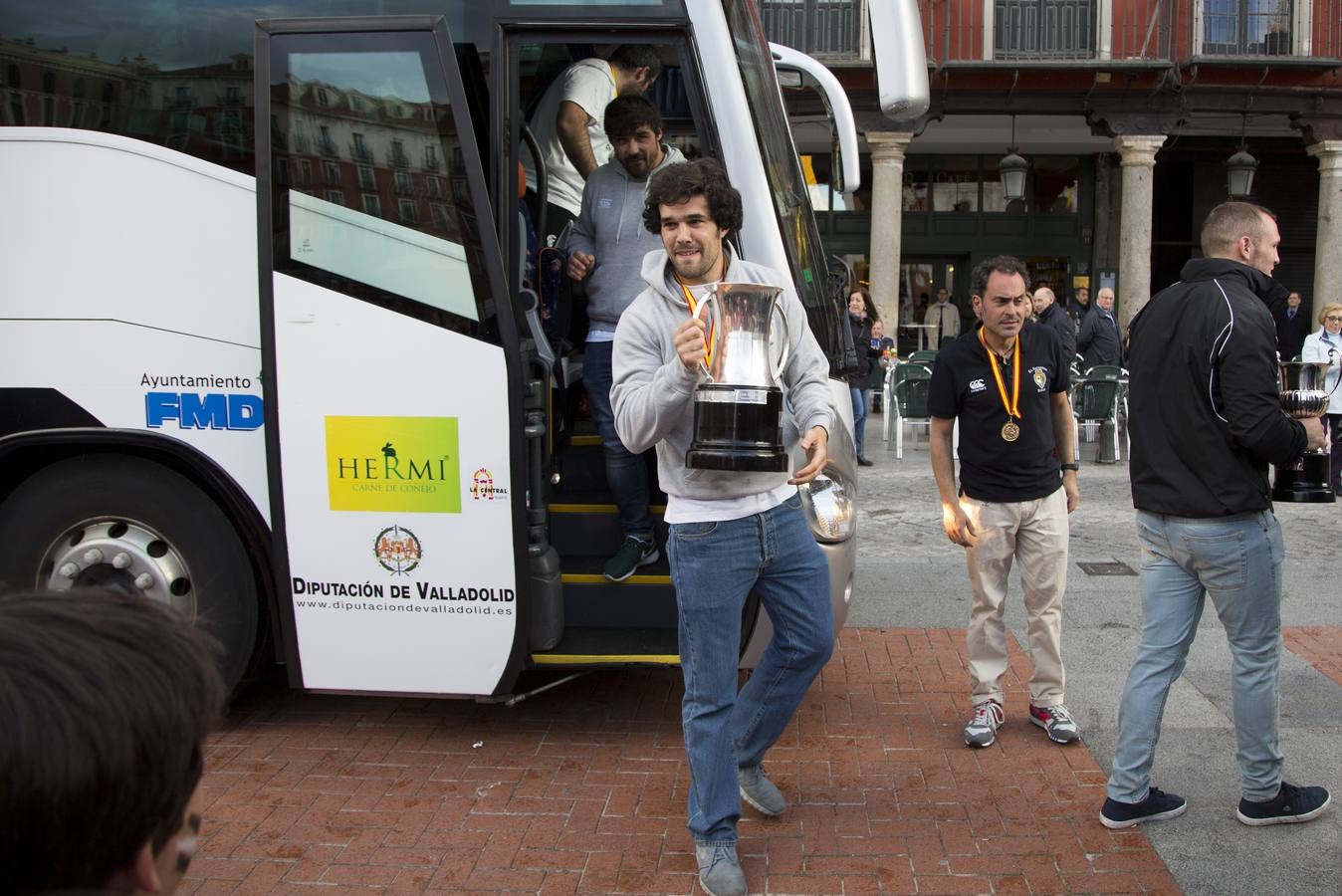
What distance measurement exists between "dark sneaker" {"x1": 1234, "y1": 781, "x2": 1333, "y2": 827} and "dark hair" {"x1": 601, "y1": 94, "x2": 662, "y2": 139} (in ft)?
10.7

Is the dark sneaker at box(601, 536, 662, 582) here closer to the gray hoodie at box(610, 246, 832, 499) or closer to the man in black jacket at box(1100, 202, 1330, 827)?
the gray hoodie at box(610, 246, 832, 499)

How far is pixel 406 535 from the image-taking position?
4.32 metres

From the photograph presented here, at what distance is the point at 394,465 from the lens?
168 inches

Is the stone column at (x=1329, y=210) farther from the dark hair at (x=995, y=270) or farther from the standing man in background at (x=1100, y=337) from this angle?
the dark hair at (x=995, y=270)

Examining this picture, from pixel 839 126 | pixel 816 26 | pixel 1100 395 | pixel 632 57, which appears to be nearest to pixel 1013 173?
pixel 816 26

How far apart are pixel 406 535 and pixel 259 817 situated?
1048mm

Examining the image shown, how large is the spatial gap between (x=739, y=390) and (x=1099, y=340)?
11.8 meters

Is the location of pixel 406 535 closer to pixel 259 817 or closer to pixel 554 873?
pixel 259 817

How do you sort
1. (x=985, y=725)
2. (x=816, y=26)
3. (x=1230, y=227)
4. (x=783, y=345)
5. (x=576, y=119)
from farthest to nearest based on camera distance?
(x=816, y=26) → (x=576, y=119) → (x=985, y=725) → (x=1230, y=227) → (x=783, y=345)

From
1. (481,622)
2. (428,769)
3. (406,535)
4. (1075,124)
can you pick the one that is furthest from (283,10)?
(1075,124)

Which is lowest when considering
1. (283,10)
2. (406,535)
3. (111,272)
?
(406,535)

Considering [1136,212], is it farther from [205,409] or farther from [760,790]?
[205,409]

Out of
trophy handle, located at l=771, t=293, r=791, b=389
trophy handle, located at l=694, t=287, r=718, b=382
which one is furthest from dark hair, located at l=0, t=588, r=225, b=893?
trophy handle, located at l=771, t=293, r=791, b=389

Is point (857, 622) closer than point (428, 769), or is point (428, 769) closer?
point (428, 769)
